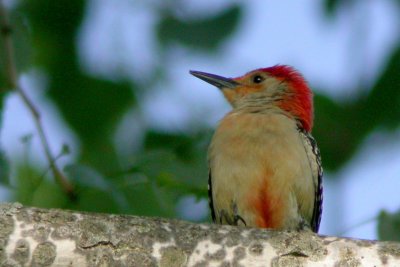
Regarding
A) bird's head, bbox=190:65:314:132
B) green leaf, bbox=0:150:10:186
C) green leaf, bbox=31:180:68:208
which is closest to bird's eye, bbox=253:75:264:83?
bird's head, bbox=190:65:314:132

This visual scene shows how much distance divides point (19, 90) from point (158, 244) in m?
1.82

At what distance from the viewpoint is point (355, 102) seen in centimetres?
562

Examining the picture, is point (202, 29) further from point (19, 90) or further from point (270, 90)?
point (19, 90)

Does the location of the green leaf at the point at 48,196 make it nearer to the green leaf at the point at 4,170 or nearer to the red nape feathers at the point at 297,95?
the green leaf at the point at 4,170

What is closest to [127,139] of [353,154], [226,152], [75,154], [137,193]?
[75,154]

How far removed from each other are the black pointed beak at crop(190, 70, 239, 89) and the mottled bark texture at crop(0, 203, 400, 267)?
12.3 feet

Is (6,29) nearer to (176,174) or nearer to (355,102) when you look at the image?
(176,174)

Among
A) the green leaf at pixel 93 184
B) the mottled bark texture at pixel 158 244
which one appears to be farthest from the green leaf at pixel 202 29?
the mottled bark texture at pixel 158 244

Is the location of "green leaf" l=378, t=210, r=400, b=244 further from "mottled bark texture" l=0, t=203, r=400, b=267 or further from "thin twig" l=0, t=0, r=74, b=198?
"thin twig" l=0, t=0, r=74, b=198

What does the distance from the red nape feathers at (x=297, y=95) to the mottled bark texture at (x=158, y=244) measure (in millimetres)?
2905

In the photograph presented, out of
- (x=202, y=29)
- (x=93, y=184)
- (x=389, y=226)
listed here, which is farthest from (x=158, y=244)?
(x=202, y=29)

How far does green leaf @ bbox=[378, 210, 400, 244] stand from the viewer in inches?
207

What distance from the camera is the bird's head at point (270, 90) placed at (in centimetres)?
734

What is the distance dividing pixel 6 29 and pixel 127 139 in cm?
145
